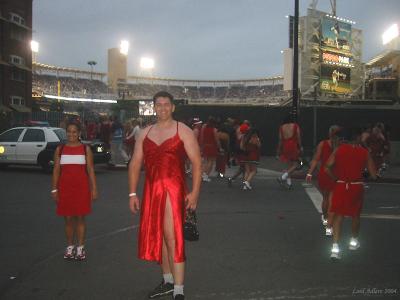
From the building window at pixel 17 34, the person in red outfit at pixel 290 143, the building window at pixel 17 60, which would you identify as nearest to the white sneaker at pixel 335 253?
the person in red outfit at pixel 290 143

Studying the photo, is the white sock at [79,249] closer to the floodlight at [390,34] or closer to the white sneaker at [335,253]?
the white sneaker at [335,253]

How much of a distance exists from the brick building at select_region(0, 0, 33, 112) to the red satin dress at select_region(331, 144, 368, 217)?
121 ft

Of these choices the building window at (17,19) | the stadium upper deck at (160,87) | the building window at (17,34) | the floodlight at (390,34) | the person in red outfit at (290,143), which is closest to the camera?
the person in red outfit at (290,143)

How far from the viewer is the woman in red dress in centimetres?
1373

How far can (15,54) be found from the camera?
42250mm

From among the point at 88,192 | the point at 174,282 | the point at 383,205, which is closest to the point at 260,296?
the point at 174,282

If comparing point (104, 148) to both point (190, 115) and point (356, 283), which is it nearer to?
point (190, 115)

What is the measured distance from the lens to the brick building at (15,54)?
4047cm

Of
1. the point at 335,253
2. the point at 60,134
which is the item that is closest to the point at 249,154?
the point at 335,253

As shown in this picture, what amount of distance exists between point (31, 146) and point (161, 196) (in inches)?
499

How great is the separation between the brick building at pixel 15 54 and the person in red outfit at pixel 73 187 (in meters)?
35.7

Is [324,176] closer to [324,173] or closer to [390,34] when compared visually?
[324,173]

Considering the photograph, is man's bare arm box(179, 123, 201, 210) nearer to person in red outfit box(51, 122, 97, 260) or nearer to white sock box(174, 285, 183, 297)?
white sock box(174, 285, 183, 297)

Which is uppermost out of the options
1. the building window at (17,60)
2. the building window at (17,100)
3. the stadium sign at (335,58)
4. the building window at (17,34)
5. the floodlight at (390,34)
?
the floodlight at (390,34)
